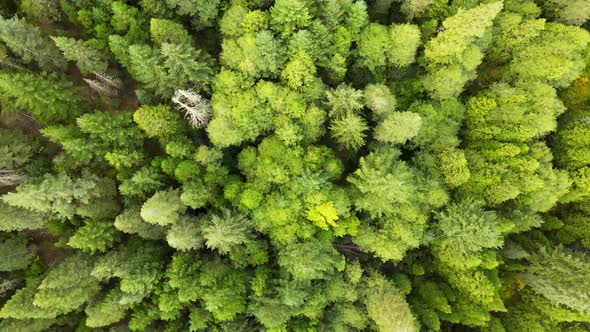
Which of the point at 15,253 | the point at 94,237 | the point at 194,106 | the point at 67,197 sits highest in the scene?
the point at 194,106

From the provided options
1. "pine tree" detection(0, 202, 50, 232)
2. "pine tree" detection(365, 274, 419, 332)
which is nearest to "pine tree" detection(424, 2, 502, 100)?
"pine tree" detection(365, 274, 419, 332)

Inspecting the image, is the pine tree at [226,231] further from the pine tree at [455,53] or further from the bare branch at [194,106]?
the pine tree at [455,53]

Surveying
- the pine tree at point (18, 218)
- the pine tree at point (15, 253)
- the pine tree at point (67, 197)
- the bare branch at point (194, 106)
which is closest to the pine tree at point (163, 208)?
the pine tree at point (67, 197)

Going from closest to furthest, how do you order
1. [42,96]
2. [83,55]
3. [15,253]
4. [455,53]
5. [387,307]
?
[387,307]
[42,96]
[83,55]
[455,53]
[15,253]

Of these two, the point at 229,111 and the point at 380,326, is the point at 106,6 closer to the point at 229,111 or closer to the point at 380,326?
the point at 229,111

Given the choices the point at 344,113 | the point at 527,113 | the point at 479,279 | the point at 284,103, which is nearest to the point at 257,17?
the point at 284,103

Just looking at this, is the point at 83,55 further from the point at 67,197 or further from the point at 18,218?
the point at 18,218

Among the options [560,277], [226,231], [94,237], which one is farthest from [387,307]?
[94,237]

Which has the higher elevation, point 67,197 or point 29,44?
point 29,44

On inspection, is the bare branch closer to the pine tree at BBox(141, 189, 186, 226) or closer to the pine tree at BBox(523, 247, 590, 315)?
the pine tree at BBox(141, 189, 186, 226)
